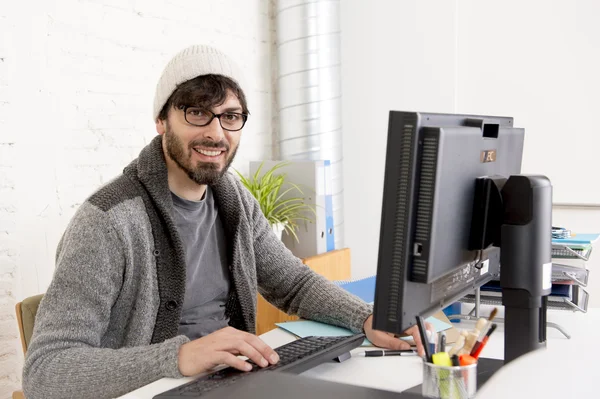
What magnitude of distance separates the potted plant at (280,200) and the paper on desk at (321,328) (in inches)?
56.8

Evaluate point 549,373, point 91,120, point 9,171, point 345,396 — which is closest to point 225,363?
point 345,396

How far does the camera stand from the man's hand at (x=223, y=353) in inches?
49.4

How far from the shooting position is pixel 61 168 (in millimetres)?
2520

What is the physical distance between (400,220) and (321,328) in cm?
72

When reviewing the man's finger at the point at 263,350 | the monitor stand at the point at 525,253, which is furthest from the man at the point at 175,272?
the monitor stand at the point at 525,253

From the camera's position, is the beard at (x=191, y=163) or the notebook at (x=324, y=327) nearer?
the notebook at (x=324, y=327)

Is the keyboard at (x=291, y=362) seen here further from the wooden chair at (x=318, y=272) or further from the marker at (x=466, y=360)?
the wooden chair at (x=318, y=272)

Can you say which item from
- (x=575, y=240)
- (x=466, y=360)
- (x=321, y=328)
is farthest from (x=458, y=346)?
(x=575, y=240)

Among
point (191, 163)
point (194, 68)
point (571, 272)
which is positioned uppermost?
point (194, 68)

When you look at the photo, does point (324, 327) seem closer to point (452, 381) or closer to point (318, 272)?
point (452, 381)

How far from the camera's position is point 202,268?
1758mm

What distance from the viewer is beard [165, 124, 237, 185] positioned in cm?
173

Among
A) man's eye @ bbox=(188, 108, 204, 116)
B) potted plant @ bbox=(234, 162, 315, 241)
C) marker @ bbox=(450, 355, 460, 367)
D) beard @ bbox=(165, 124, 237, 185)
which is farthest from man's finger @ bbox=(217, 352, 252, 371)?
potted plant @ bbox=(234, 162, 315, 241)

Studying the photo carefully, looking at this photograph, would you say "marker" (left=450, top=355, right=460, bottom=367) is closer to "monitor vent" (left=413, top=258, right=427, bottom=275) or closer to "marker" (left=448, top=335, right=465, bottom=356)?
"marker" (left=448, top=335, right=465, bottom=356)
